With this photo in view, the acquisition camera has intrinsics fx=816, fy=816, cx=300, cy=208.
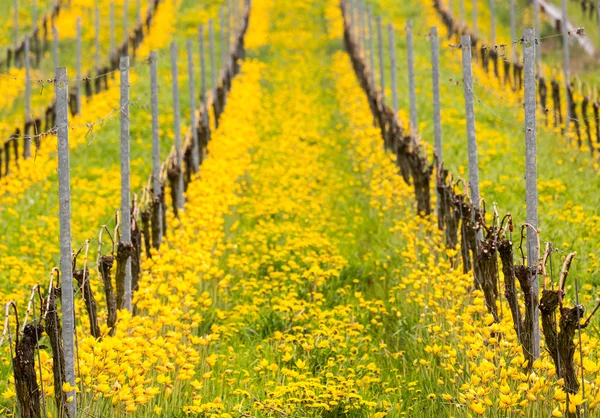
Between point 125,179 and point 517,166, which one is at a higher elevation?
point 125,179

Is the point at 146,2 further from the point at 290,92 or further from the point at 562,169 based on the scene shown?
the point at 562,169

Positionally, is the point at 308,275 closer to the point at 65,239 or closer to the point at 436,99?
the point at 436,99

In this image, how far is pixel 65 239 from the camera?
5164 millimetres

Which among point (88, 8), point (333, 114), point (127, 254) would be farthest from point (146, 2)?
point (127, 254)

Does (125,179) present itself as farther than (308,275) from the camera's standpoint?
No

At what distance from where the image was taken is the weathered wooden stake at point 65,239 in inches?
200

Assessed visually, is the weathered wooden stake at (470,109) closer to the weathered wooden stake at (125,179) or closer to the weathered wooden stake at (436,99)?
the weathered wooden stake at (436,99)

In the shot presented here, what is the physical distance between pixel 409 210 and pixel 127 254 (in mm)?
4428

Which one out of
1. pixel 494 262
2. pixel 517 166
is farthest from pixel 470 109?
pixel 517 166

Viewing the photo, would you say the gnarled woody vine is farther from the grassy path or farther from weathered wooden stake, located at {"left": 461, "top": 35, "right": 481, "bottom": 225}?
the grassy path

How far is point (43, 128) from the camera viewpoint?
653 inches

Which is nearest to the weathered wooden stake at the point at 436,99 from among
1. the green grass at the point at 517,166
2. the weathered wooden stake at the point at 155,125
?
the green grass at the point at 517,166

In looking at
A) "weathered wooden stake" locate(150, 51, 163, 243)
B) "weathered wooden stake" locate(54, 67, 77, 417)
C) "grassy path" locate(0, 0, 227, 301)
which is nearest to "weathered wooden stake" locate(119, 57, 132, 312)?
"grassy path" locate(0, 0, 227, 301)

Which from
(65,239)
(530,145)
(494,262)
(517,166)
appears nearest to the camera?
(65,239)
